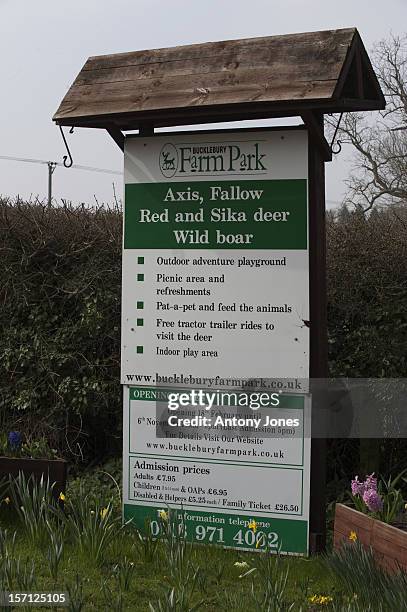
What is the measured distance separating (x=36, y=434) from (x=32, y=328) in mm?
831

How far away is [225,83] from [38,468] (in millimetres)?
2645

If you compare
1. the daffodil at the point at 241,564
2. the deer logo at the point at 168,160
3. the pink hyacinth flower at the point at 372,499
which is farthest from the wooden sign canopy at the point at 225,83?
the daffodil at the point at 241,564

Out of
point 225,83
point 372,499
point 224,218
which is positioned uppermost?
point 225,83

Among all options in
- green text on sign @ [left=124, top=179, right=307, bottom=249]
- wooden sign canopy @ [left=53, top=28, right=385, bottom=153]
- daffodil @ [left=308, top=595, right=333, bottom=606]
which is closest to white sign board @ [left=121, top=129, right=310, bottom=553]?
green text on sign @ [left=124, top=179, right=307, bottom=249]

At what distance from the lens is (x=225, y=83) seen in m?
4.97

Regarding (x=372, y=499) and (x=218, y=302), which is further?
(x=218, y=302)

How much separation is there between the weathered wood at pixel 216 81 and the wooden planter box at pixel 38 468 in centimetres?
214

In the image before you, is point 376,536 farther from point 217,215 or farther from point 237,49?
point 237,49

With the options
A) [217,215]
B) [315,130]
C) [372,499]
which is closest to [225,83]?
[315,130]

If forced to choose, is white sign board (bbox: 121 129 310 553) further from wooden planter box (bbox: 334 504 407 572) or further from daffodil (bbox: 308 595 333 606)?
daffodil (bbox: 308 595 333 606)

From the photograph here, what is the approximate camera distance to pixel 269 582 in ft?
12.3

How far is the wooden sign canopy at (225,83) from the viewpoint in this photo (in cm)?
477

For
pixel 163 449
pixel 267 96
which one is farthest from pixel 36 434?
pixel 267 96

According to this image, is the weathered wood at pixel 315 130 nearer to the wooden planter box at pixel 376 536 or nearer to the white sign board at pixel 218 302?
the white sign board at pixel 218 302
